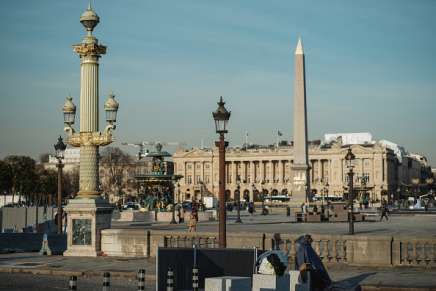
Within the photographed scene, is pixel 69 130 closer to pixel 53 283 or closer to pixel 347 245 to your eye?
pixel 53 283

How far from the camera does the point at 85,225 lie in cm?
2978

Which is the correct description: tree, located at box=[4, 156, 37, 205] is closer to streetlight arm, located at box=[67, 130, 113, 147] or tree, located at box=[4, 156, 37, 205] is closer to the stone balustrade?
streetlight arm, located at box=[67, 130, 113, 147]

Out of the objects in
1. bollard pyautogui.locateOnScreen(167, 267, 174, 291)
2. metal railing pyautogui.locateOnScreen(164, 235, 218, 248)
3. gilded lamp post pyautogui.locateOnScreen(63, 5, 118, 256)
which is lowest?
bollard pyautogui.locateOnScreen(167, 267, 174, 291)

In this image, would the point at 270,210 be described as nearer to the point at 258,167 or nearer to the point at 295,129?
the point at 295,129

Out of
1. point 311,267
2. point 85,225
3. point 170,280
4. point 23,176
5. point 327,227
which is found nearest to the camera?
point 311,267

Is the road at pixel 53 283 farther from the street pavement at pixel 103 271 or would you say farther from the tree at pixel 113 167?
the tree at pixel 113 167

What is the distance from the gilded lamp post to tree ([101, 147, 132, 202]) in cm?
12427

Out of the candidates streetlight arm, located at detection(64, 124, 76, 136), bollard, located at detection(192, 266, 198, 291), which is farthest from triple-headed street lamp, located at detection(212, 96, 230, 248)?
streetlight arm, located at detection(64, 124, 76, 136)

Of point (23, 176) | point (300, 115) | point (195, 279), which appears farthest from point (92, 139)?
point (23, 176)

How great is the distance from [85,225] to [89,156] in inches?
104

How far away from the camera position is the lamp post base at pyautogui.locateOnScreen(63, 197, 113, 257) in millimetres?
29703

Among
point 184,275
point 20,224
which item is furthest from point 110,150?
point 184,275

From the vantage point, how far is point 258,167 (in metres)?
197

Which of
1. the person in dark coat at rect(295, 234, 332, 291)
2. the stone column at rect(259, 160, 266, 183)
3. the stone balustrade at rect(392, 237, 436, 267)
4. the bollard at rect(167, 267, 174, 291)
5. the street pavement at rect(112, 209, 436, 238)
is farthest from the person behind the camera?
the stone column at rect(259, 160, 266, 183)
